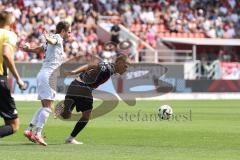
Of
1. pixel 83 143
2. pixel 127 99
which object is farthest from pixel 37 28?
pixel 83 143

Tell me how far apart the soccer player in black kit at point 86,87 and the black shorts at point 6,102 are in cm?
315

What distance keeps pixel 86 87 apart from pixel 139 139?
79.1 inches

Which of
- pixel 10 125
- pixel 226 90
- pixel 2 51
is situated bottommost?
pixel 226 90

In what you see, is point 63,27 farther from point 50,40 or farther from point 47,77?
point 47,77

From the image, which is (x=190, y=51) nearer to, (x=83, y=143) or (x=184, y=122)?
(x=184, y=122)

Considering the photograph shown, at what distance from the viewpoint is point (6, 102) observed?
12203mm

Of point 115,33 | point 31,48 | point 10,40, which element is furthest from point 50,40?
point 115,33

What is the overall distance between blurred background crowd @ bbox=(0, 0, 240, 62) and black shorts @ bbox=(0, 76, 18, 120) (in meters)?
24.7

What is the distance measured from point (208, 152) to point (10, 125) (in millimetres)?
3886

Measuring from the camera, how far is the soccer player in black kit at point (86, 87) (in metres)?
15.2

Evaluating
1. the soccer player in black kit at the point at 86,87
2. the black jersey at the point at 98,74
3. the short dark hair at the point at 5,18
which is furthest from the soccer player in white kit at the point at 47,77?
the short dark hair at the point at 5,18

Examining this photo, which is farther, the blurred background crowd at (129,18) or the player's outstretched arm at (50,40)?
the blurred background crowd at (129,18)

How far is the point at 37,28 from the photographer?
39156mm

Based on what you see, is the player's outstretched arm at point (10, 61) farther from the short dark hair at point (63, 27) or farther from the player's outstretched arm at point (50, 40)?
the short dark hair at point (63, 27)
